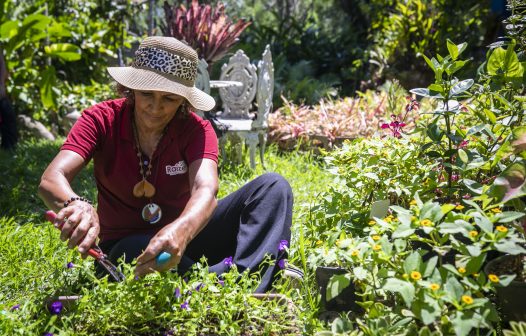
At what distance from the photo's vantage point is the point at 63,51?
8.88 m

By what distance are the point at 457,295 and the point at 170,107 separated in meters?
1.45

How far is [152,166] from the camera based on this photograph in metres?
2.78

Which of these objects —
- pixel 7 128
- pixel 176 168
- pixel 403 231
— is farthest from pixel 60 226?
pixel 7 128

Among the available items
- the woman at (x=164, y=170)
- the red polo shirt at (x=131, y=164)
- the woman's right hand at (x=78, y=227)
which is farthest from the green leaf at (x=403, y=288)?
the red polo shirt at (x=131, y=164)

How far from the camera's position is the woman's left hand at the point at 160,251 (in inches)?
81.3

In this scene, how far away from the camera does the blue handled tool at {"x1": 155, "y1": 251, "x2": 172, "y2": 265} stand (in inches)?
81.1

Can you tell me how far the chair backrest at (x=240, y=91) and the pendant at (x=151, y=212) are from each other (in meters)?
3.80

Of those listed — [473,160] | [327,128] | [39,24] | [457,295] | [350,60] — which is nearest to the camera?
[457,295]

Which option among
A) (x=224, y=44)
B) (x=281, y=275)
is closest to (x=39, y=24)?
(x=224, y=44)

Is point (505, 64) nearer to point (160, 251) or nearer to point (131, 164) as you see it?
point (160, 251)

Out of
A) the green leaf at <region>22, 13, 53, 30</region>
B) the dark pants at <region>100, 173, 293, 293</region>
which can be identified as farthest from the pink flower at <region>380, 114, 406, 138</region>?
the green leaf at <region>22, 13, 53, 30</region>

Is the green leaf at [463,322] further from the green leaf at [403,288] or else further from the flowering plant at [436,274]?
the green leaf at [403,288]

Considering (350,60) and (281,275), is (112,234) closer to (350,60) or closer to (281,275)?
(281,275)

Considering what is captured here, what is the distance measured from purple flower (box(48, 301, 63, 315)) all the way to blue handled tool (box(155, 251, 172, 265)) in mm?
399
